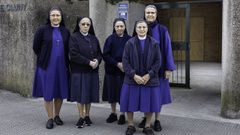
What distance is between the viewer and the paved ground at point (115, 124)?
615cm

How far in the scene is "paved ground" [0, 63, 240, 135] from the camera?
20.2 feet

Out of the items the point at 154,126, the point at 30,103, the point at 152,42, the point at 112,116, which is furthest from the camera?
the point at 30,103

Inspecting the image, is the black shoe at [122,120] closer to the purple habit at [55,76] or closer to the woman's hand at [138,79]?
the purple habit at [55,76]

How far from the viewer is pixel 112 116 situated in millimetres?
6750

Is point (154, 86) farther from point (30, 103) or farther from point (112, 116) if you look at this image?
point (30, 103)

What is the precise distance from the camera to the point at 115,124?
260 inches

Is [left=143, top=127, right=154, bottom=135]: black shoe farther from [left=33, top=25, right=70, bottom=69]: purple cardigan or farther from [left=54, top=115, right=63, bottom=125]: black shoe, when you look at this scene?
[left=33, top=25, right=70, bottom=69]: purple cardigan

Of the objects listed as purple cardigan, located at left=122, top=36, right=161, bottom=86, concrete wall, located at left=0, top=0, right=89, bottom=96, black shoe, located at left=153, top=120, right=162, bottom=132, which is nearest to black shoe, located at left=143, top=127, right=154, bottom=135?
black shoe, located at left=153, top=120, right=162, bottom=132

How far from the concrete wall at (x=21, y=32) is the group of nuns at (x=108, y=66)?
9.14ft

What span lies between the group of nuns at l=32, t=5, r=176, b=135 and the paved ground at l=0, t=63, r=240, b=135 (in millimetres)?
243

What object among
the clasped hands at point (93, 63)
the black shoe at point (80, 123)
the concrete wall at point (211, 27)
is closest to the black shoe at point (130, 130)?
the black shoe at point (80, 123)

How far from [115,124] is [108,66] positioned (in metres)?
0.98

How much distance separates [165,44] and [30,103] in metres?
3.80

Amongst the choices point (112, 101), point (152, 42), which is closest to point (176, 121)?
point (112, 101)
